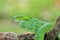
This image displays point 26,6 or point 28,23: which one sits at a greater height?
point 26,6

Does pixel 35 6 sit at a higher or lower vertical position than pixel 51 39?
higher

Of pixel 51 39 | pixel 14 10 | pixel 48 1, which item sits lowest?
pixel 51 39

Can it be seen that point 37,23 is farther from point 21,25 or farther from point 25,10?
point 25,10

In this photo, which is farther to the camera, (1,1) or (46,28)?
(1,1)

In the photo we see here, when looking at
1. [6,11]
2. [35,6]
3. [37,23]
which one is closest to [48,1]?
[35,6]

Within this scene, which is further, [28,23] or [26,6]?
[26,6]

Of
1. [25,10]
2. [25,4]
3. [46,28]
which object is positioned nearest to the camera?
[46,28]

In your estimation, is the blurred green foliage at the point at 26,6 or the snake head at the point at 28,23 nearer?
the snake head at the point at 28,23

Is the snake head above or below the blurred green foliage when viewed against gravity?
below

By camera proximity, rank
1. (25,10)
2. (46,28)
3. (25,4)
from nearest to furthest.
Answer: (46,28) < (25,10) < (25,4)

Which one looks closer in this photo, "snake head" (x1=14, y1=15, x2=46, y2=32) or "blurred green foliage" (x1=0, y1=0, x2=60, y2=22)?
"snake head" (x1=14, y1=15, x2=46, y2=32)

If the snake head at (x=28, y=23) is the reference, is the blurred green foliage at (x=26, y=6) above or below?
above
